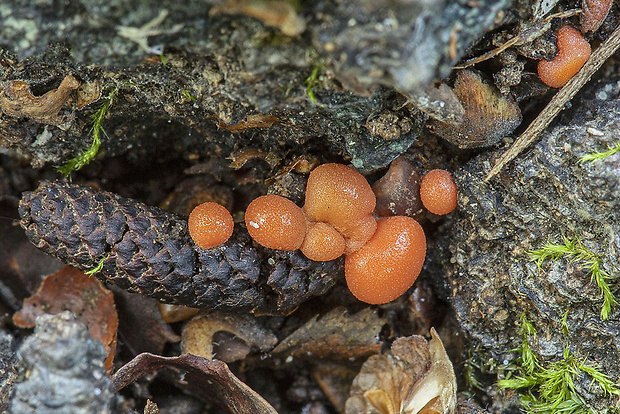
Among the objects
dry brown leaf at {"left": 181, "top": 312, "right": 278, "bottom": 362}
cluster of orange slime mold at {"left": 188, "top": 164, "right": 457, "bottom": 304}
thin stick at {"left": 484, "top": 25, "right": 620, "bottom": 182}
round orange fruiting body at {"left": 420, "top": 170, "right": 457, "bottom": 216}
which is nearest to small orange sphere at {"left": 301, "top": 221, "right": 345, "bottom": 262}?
cluster of orange slime mold at {"left": 188, "top": 164, "right": 457, "bottom": 304}

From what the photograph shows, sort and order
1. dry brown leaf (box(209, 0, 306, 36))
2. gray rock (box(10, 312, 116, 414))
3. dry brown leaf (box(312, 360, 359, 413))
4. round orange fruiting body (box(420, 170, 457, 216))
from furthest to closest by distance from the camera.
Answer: dry brown leaf (box(312, 360, 359, 413)), round orange fruiting body (box(420, 170, 457, 216)), gray rock (box(10, 312, 116, 414)), dry brown leaf (box(209, 0, 306, 36))

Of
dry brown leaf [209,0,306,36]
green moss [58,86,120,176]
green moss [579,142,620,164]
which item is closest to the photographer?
dry brown leaf [209,0,306,36]

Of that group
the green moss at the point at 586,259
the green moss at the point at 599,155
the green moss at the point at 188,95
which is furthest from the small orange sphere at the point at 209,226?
the green moss at the point at 599,155

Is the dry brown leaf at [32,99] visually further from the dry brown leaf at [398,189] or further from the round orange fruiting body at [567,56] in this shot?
the round orange fruiting body at [567,56]

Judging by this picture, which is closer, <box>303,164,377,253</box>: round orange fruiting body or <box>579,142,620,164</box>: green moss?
<box>579,142,620,164</box>: green moss

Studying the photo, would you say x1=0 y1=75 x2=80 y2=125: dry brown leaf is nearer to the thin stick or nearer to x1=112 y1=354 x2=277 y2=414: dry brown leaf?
x1=112 y1=354 x2=277 y2=414: dry brown leaf

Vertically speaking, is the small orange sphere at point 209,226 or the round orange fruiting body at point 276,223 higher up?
the round orange fruiting body at point 276,223

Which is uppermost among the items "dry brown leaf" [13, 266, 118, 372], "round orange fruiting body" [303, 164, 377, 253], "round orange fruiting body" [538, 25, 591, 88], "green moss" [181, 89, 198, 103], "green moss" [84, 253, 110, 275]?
"round orange fruiting body" [538, 25, 591, 88]
